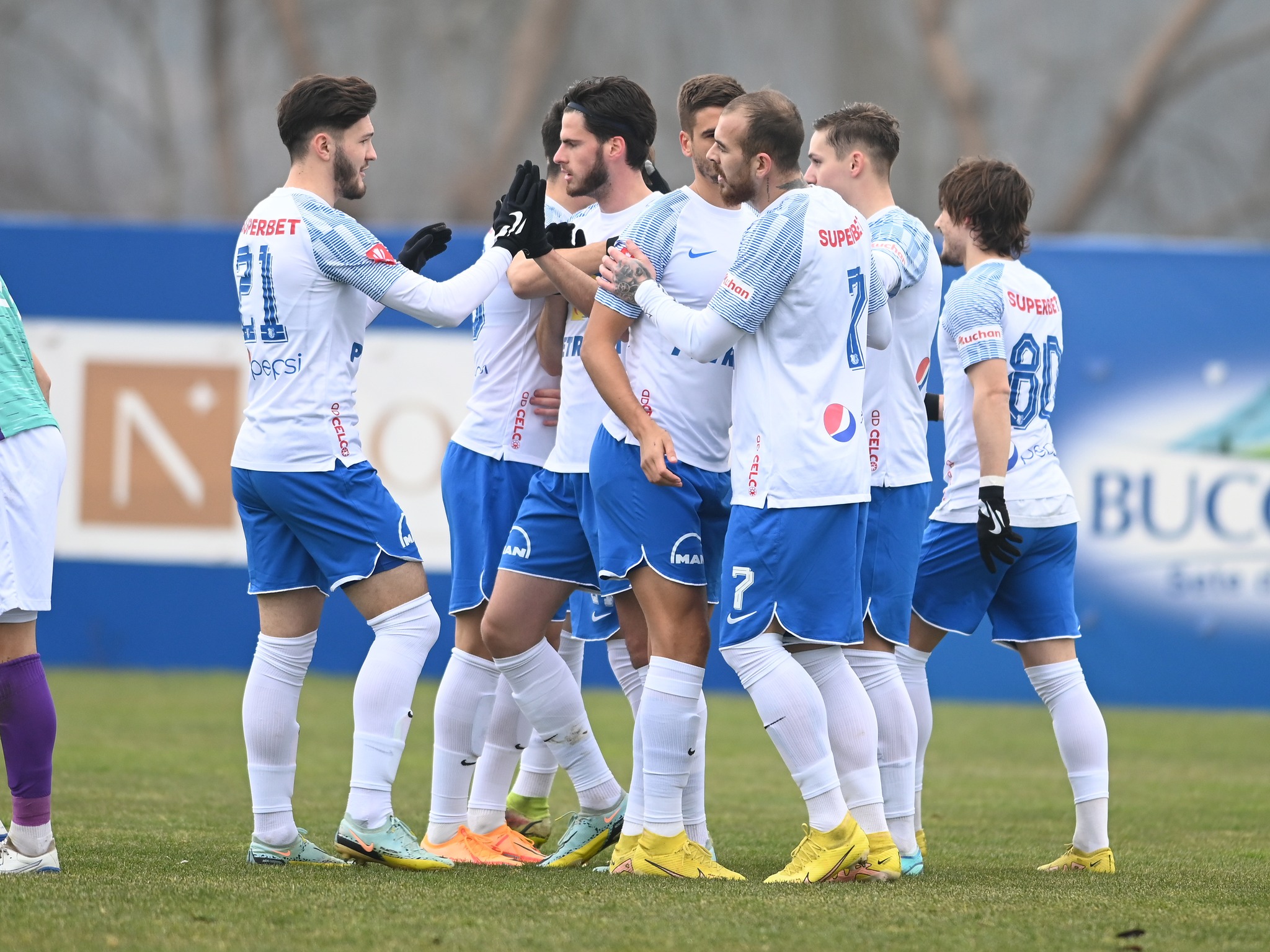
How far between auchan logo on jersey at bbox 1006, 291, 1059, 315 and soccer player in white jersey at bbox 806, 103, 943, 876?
222 millimetres

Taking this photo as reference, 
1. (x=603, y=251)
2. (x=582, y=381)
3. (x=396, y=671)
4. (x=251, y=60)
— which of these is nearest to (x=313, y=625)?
(x=396, y=671)

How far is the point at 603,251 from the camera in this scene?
15.7 feet

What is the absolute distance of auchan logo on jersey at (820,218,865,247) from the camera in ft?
14.0

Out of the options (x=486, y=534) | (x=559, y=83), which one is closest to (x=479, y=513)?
(x=486, y=534)

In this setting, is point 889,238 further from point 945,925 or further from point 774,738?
point 945,925

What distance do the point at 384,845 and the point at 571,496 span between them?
1.12 m

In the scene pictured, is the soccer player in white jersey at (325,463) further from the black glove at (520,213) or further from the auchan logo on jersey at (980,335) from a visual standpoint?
the auchan logo on jersey at (980,335)

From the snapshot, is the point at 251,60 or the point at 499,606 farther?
the point at 251,60

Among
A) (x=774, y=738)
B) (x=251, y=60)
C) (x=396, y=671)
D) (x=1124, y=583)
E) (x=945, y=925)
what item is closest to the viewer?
(x=945, y=925)

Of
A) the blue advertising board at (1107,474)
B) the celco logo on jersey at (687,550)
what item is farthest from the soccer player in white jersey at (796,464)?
the blue advertising board at (1107,474)

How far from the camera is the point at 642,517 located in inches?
174

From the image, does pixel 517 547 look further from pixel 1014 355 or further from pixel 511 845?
pixel 1014 355

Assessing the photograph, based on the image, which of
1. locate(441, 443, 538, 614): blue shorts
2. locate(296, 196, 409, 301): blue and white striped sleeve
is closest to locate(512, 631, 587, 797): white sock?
locate(441, 443, 538, 614): blue shorts

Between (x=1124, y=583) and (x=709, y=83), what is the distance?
6.20 meters
